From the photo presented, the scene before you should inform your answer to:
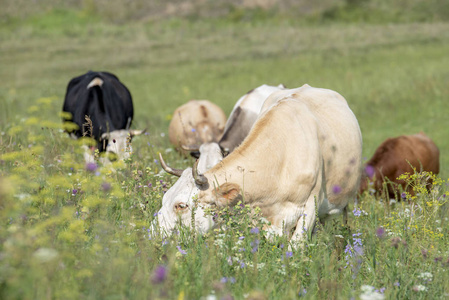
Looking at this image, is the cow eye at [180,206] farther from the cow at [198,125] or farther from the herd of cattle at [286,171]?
the cow at [198,125]

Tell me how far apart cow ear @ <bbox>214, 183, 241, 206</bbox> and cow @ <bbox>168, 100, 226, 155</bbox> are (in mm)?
6558

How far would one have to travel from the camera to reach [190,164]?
945cm

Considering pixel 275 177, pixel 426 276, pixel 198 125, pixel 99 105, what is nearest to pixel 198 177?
pixel 275 177

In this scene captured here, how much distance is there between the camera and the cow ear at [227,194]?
16.8 ft

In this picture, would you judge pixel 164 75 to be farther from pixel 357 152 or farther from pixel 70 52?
pixel 357 152

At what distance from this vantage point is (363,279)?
445 centimetres

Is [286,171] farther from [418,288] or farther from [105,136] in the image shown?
[105,136]

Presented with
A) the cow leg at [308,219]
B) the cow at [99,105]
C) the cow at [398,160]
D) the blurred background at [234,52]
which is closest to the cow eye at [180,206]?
the cow leg at [308,219]

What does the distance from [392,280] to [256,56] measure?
81.6 feet

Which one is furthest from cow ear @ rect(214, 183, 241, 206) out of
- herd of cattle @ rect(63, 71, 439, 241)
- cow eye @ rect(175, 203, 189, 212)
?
cow eye @ rect(175, 203, 189, 212)

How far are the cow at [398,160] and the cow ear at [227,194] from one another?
14.7 ft

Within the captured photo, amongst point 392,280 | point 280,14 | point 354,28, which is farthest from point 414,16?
point 392,280

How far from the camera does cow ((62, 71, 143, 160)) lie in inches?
390

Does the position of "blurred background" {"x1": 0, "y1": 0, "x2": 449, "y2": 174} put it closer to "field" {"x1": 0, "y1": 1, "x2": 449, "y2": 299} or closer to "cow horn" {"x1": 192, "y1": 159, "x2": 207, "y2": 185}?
"field" {"x1": 0, "y1": 1, "x2": 449, "y2": 299}
